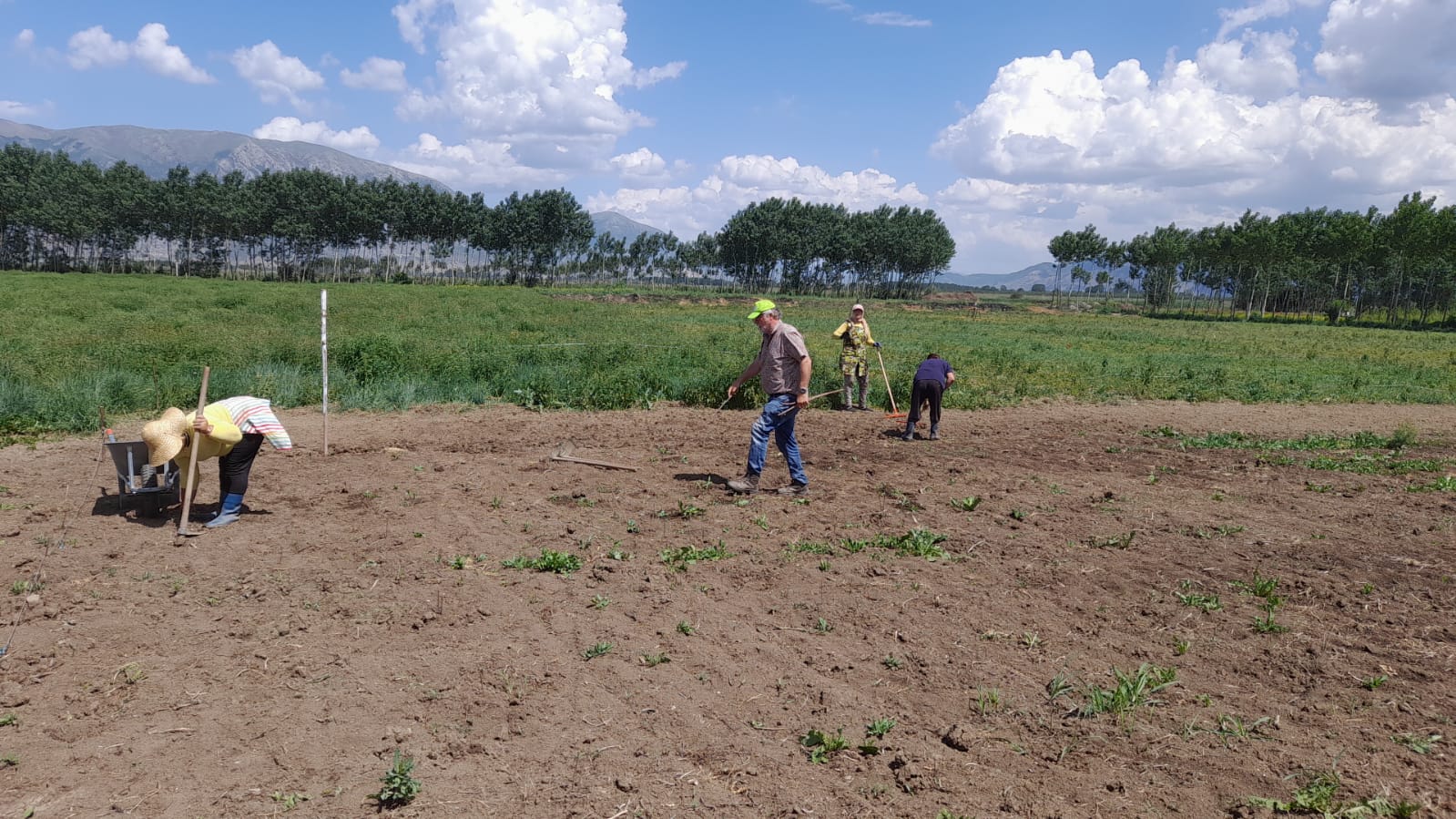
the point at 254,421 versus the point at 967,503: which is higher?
the point at 254,421

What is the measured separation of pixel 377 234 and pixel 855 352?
3515 inches

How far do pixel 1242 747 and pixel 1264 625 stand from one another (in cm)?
174

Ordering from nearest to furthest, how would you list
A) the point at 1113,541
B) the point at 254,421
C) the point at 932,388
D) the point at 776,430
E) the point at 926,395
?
the point at 254,421
the point at 1113,541
the point at 776,430
the point at 932,388
the point at 926,395

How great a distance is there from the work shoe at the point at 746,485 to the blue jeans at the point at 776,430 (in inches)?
2.4

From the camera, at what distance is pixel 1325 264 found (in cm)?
7500

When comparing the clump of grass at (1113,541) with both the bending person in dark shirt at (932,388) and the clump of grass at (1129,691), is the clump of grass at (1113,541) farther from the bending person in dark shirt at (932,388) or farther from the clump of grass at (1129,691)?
the bending person in dark shirt at (932,388)

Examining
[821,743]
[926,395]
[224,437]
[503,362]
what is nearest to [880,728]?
[821,743]

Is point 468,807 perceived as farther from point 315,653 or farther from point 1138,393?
point 1138,393

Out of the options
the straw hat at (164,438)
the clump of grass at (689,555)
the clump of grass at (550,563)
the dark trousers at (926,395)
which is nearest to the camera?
the clump of grass at (550,563)

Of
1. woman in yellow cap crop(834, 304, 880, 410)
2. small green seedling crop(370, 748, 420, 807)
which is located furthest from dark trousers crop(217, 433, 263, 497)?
woman in yellow cap crop(834, 304, 880, 410)

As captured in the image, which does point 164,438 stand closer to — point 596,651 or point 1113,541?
point 596,651

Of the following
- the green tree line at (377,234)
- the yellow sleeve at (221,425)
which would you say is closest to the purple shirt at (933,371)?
the yellow sleeve at (221,425)

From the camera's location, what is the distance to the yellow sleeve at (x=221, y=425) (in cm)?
638

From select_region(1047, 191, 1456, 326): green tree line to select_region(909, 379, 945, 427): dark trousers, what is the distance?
246 ft
